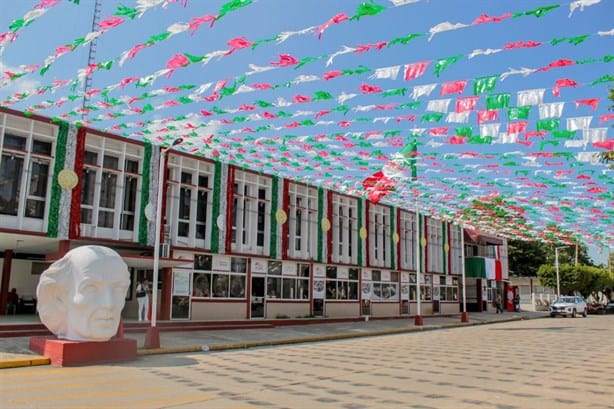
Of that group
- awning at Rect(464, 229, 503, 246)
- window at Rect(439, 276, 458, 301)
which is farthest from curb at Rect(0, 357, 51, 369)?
awning at Rect(464, 229, 503, 246)

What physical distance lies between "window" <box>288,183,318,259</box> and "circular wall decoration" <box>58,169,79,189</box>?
36.8 ft

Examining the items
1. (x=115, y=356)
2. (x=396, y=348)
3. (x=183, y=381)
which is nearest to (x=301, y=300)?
(x=396, y=348)

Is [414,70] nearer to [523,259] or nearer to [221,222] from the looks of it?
[221,222]

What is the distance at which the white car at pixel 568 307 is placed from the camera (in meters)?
39.7

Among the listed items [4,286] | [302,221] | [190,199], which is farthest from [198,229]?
[4,286]

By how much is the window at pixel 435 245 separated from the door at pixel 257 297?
16.1m

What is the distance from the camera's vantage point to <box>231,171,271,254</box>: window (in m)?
25.6

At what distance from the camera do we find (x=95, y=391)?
896 cm

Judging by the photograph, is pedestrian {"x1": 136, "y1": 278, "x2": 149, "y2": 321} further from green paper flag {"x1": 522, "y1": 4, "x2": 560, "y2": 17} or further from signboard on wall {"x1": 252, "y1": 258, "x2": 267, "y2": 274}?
green paper flag {"x1": 522, "y1": 4, "x2": 560, "y2": 17}

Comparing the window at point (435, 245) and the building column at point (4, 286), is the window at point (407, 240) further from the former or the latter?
the building column at point (4, 286)

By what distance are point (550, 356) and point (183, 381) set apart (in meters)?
10.2

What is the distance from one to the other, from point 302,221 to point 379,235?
7302 millimetres

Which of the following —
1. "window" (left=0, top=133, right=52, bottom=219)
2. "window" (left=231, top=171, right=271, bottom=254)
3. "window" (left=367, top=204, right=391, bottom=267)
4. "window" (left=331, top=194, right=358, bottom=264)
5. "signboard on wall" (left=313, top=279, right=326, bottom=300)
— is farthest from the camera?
"window" (left=367, top=204, right=391, bottom=267)

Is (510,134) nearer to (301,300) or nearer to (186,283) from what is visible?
(186,283)
